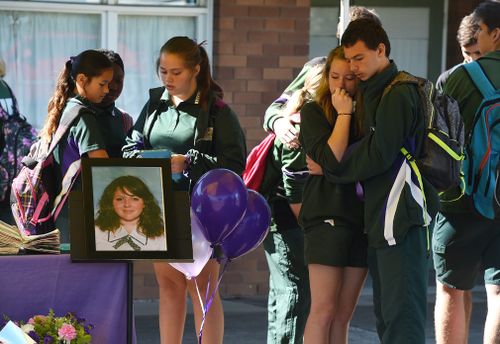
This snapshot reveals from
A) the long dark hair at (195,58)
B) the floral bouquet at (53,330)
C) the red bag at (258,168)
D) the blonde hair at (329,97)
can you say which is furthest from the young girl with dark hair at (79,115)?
the floral bouquet at (53,330)

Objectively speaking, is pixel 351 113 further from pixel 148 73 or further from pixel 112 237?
pixel 148 73

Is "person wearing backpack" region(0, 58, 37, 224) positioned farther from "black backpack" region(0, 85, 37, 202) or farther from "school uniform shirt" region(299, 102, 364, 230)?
"school uniform shirt" region(299, 102, 364, 230)

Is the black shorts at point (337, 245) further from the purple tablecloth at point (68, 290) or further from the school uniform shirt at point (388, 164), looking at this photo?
the purple tablecloth at point (68, 290)

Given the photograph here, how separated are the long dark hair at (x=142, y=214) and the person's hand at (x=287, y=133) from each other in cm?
138

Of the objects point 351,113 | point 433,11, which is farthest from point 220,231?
point 433,11

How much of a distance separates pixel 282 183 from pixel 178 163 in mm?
687

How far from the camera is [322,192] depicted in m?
5.23

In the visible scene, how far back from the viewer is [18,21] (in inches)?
327

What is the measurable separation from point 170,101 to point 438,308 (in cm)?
181

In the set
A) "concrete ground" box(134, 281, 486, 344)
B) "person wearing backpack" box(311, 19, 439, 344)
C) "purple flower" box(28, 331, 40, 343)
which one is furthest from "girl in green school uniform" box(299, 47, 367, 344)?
"concrete ground" box(134, 281, 486, 344)


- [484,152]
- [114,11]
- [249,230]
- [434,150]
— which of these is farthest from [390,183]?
[114,11]

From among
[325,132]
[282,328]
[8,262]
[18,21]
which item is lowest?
[282,328]

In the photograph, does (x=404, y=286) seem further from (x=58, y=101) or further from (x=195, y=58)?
(x=58, y=101)

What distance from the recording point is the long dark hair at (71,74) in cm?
580
